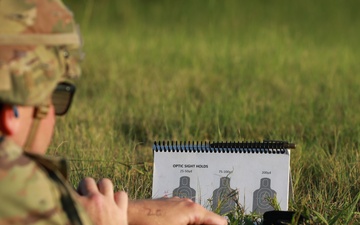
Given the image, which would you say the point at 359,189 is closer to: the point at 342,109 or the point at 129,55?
the point at 342,109

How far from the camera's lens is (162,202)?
292 cm

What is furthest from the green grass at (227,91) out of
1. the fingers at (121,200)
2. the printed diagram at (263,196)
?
the fingers at (121,200)

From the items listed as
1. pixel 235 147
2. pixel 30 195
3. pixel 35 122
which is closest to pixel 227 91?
pixel 235 147

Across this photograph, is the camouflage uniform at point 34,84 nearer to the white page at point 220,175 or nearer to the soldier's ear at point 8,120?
the soldier's ear at point 8,120

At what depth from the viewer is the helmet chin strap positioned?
7.63ft

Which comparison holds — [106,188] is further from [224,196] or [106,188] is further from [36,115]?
[224,196]

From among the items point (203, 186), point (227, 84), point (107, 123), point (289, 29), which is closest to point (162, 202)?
point (203, 186)

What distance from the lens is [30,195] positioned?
2059mm

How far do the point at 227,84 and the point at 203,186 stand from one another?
3051mm

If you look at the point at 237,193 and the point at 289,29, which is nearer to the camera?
the point at 237,193

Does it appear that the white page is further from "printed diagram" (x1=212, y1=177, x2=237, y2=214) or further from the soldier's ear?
the soldier's ear

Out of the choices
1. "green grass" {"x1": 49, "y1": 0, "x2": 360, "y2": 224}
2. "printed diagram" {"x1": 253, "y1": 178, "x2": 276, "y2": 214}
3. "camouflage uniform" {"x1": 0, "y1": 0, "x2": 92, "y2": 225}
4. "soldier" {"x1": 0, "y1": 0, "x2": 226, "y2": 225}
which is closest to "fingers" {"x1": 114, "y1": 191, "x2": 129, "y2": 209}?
"soldier" {"x1": 0, "y1": 0, "x2": 226, "y2": 225}

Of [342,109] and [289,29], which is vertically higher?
[289,29]

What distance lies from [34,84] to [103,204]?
17.7 inches
